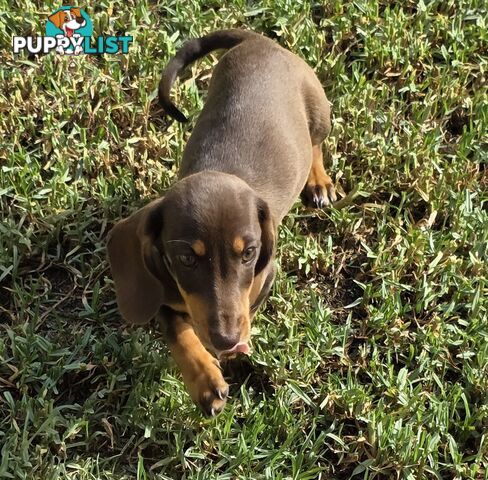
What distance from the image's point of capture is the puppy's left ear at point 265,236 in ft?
12.9

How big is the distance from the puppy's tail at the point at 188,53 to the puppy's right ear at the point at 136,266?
2.87 ft

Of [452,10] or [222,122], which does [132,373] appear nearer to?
[222,122]

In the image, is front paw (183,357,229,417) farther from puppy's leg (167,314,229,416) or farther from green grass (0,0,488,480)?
green grass (0,0,488,480)

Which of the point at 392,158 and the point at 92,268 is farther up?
the point at 392,158

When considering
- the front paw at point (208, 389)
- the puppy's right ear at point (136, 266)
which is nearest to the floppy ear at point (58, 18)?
the puppy's right ear at point (136, 266)

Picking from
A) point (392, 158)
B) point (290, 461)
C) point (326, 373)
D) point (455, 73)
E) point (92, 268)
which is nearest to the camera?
point (290, 461)

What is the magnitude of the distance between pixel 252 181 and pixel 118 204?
3.08 ft

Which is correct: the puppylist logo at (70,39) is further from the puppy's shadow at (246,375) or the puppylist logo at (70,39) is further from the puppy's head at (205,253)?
the puppy's shadow at (246,375)

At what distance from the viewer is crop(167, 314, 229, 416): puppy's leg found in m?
4.05

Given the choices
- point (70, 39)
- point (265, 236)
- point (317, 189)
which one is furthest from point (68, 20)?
point (265, 236)

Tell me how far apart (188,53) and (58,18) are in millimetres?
1337

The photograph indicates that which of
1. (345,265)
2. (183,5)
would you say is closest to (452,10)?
(183,5)

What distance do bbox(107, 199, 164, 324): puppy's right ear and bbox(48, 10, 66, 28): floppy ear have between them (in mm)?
2182

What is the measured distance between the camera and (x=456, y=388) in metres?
4.36
